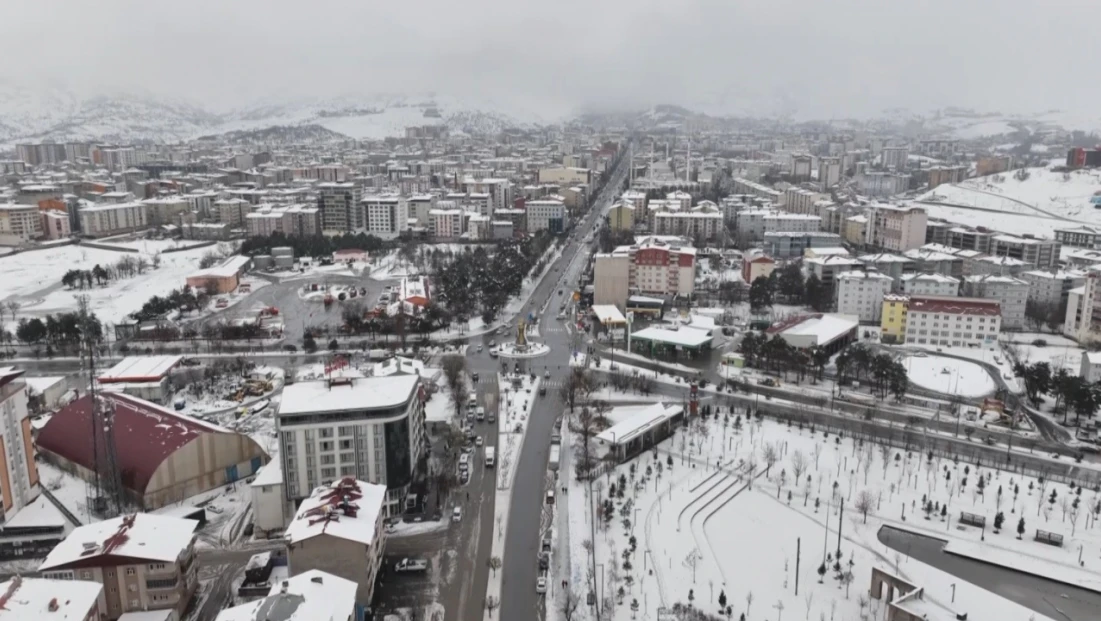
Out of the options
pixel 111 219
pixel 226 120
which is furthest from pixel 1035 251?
pixel 226 120

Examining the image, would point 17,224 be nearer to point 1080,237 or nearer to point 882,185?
point 1080,237

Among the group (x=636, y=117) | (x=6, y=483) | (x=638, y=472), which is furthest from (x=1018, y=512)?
(x=636, y=117)

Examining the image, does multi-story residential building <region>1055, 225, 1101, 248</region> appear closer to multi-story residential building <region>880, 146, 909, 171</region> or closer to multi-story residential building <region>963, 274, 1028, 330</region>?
multi-story residential building <region>963, 274, 1028, 330</region>

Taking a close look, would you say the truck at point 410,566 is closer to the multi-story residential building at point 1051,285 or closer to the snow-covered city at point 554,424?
the snow-covered city at point 554,424

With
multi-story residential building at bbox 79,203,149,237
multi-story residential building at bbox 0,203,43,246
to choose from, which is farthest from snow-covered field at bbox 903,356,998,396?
multi-story residential building at bbox 0,203,43,246

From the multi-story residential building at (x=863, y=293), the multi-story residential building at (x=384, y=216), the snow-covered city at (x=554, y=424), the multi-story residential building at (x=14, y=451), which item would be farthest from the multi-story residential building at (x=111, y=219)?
the multi-story residential building at (x=863, y=293)

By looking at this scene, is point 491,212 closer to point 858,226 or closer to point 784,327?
point 858,226

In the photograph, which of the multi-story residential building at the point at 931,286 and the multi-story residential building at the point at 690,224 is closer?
the multi-story residential building at the point at 931,286
